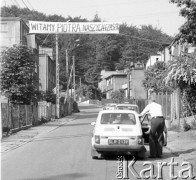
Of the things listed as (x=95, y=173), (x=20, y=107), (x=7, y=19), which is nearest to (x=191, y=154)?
(x=95, y=173)

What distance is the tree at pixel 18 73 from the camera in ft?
95.0

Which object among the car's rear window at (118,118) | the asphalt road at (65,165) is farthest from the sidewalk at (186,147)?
the car's rear window at (118,118)

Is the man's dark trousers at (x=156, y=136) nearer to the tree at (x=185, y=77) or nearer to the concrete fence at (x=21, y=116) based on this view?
the tree at (x=185, y=77)

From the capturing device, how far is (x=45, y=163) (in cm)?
1212

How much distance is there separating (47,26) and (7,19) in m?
16.8

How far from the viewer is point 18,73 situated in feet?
95.1

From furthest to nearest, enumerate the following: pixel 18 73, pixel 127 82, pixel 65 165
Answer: pixel 127 82
pixel 18 73
pixel 65 165

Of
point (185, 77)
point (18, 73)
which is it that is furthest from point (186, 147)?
point (18, 73)

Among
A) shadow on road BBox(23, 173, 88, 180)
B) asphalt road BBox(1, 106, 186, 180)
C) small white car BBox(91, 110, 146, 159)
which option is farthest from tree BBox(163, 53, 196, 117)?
shadow on road BBox(23, 173, 88, 180)

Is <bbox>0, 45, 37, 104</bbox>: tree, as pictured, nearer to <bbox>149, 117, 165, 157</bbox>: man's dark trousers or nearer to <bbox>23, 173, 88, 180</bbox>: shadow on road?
<bbox>149, 117, 165, 157</bbox>: man's dark trousers

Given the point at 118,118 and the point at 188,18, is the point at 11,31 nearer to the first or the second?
the point at 188,18

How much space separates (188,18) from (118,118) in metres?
6.74

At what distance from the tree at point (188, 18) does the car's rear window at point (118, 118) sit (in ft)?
19.8

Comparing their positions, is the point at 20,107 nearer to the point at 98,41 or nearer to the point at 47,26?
the point at 47,26
